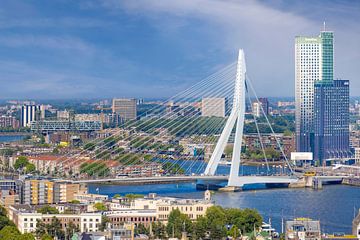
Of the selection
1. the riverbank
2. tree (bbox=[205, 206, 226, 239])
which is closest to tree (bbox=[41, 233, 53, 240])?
tree (bbox=[205, 206, 226, 239])

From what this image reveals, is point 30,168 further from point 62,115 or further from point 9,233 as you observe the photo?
point 62,115

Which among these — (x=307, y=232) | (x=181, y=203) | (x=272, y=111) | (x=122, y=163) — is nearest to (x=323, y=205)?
(x=181, y=203)

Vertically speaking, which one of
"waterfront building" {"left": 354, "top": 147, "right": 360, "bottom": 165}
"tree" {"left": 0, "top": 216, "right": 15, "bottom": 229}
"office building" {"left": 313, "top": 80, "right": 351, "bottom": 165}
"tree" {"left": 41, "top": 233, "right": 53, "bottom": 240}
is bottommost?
"tree" {"left": 41, "top": 233, "right": 53, "bottom": 240}

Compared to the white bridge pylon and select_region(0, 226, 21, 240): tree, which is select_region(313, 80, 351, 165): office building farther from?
select_region(0, 226, 21, 240): tree

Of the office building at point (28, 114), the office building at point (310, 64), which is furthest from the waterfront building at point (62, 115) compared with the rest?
the office building at point (310, 64)

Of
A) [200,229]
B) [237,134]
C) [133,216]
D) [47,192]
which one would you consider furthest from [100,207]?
[237,134]

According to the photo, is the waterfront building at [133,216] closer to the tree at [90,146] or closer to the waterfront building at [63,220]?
the waterfront building at [63,220]
